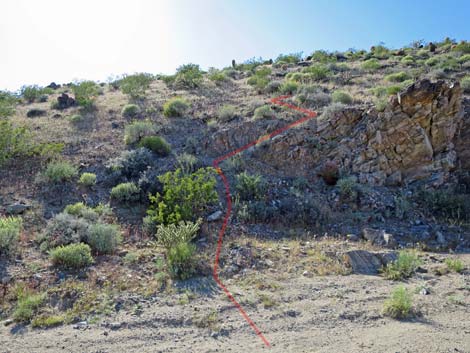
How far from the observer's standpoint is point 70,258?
6379 millimetres

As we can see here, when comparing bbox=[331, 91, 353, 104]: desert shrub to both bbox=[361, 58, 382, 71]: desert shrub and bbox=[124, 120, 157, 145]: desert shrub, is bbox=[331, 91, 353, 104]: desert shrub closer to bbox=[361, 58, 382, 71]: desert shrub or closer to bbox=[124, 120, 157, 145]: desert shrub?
bbox=[124, 120, 157, 145]: desert shrub

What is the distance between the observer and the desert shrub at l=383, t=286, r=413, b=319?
4953mm

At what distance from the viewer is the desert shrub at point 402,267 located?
20.3 feet

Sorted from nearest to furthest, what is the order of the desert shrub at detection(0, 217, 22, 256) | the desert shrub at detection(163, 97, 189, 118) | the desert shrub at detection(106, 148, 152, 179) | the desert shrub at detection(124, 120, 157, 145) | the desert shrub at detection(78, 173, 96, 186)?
the desert shrub at detection(0, 217, 22, 256) < the desert shrub at detection(78, 173, 96, 186) < the desert shrub at detection(106, 148, 152, 179) < the desert shrub at detection(124, 120, 157, 145) < the desert shrub at detection(163, 97, 189, 118)

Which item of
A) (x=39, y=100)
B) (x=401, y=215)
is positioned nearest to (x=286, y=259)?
(x=401, y=215)

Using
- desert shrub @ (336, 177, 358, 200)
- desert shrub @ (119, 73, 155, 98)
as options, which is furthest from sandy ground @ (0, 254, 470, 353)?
desert shrub @ (119, 73, 155, 98)

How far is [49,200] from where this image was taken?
9.39 metres

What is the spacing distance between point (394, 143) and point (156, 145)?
24.4 feet

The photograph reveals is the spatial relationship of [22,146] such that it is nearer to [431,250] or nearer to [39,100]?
[39,100]

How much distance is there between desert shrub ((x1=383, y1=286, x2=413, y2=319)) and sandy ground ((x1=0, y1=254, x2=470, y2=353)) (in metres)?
0.11

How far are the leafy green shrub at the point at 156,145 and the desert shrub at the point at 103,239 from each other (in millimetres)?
4742

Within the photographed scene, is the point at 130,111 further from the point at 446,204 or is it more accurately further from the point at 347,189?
the point at 446,204

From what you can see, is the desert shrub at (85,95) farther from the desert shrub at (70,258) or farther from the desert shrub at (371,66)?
the desert shrub at (371,66)

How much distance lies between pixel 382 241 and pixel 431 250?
1.01 metres
